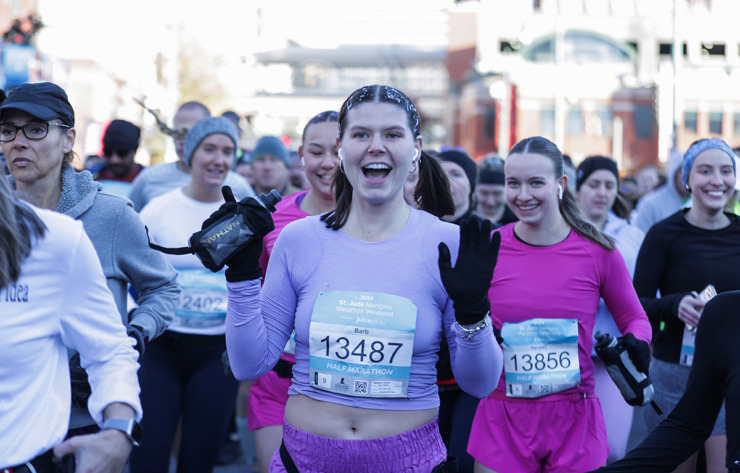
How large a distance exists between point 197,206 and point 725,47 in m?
71.3

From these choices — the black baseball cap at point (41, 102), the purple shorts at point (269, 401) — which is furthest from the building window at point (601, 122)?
the black baseball cap at point (41, 102)

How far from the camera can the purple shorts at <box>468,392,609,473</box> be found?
4352mm

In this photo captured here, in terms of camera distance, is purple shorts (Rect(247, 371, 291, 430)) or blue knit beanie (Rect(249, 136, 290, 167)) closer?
purple shorts (Rect(247, 371, 291, 430))

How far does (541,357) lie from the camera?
14.4ft

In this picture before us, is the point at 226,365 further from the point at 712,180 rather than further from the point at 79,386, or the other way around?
the point at 712,180

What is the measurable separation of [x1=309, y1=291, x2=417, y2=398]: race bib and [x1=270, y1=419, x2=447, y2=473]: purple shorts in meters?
0.15

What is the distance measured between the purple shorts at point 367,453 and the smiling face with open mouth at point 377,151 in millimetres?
781

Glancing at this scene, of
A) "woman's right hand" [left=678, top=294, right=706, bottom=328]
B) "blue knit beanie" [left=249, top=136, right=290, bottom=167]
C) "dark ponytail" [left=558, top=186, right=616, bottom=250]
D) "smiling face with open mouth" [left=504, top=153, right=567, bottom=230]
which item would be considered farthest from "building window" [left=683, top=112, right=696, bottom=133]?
"smiling face with open mouth" [left=504, top=153, right=567, bottom=230]

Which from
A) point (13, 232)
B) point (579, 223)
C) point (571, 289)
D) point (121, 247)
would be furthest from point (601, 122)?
point (13, 232)

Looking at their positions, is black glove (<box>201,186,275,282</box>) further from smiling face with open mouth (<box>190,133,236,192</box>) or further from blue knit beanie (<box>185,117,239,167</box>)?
blue knit beanie (<box>185,117,239,167</box>)

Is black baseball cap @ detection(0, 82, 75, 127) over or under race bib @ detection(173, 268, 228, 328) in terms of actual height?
over

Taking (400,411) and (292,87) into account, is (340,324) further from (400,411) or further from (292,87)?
(292,87)

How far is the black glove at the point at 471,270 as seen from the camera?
2.80m

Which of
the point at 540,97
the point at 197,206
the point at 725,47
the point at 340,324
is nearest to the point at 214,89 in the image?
the point at 540,97
